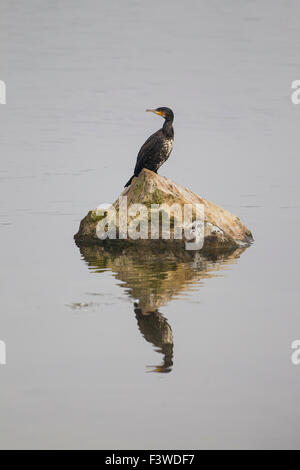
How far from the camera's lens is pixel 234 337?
9750 mm

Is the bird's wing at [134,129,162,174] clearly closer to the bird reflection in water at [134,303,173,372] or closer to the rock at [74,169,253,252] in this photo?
the rock at [74,169,253,252]

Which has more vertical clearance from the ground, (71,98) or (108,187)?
(71,98)

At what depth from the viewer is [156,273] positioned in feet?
41.1

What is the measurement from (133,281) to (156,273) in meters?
0.51

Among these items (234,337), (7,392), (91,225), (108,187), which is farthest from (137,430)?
(108,187)

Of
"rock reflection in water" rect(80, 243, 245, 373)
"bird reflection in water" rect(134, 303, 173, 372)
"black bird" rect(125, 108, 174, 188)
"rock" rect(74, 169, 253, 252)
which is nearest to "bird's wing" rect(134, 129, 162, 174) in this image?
"black bird" rect(125, 108, 174, 188)

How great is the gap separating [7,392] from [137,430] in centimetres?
126

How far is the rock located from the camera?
14.4 m

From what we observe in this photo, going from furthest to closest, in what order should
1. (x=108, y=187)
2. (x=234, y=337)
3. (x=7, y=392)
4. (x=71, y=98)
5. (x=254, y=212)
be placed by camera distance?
(x=71, y=98) → (x=108, y=187) → (x=254, y=212) → (x=234, y=337) → (x=7, y=392)

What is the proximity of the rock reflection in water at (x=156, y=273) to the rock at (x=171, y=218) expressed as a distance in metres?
0.22

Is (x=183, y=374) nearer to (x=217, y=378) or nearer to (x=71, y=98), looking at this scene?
(x=217, y=378)

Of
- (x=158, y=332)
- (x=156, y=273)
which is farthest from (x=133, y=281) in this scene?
(x=158, y=332)

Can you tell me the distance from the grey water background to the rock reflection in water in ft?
0.37

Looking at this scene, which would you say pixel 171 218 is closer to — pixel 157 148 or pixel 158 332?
pixel 157 148
